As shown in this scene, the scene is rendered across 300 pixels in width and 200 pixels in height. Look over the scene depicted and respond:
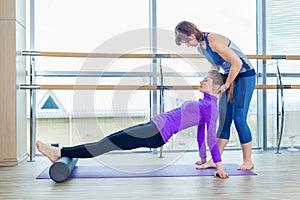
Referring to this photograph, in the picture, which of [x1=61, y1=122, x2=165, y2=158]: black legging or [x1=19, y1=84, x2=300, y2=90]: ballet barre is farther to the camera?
[x1=19, y1=84, x2=300, y2=90]: ballet barre

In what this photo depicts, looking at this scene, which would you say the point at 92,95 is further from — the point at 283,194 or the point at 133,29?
the point at 283,194

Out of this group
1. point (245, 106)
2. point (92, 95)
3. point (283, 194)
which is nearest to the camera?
point (283, 194)

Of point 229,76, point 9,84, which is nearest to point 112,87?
point 9,84

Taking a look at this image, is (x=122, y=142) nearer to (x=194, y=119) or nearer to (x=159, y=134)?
(x=159, y=134)

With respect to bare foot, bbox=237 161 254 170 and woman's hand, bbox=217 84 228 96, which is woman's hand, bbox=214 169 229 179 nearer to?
bare foot, bbox=237 161 254 170

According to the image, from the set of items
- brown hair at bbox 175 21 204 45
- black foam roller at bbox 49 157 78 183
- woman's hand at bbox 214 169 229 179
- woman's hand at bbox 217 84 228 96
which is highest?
brown hair at bbox 175 21 204 45

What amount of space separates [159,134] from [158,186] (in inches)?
15.1

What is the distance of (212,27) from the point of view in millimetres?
4176

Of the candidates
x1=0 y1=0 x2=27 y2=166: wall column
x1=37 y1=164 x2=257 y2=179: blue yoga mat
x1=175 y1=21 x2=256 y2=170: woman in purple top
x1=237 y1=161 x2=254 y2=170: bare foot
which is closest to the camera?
x1=37 y1=164 x2=257 y2=179: blue yoga mat

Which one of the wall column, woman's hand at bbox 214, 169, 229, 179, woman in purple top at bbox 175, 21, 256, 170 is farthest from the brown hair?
the wall column

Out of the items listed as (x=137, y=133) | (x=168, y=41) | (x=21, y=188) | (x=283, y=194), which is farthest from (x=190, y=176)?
(x=168, y=41)

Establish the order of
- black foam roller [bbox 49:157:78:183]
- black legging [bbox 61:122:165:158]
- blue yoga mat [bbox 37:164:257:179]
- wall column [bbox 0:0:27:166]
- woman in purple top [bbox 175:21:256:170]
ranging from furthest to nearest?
1. wall column [bbox 0:0:27:166]
2. woman in purple top [bbox 175:21:256:170]
3. blue yoga mat [bbox 37:164:257:179]
4. black legging [bbox 61:122:165:158]
5. black foam roller [bbox 49:157:78:183]

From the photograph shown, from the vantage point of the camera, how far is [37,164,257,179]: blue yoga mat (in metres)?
2.66

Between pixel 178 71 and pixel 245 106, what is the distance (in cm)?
122
